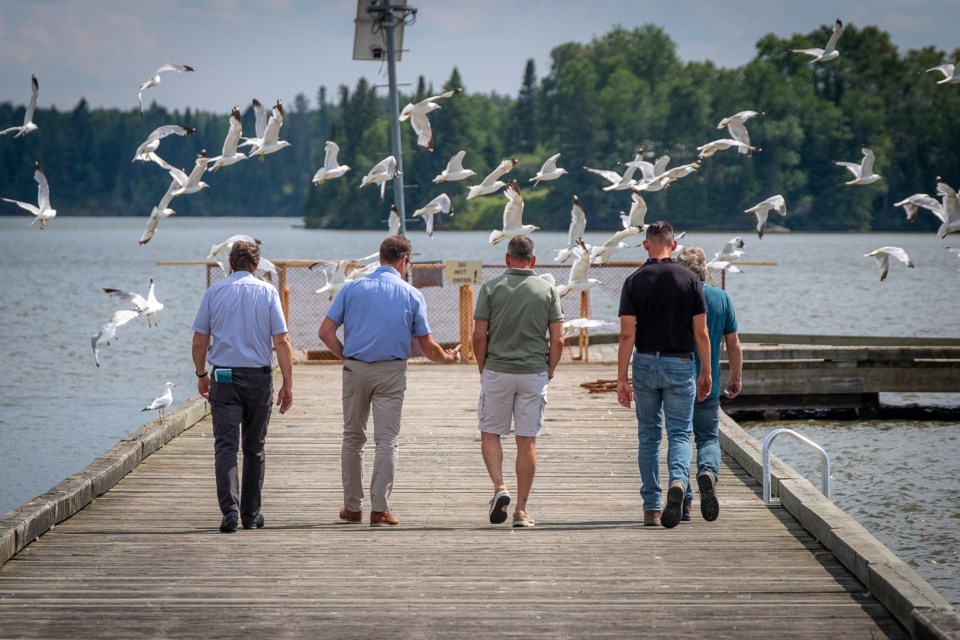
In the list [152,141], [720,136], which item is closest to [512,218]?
[152,141]

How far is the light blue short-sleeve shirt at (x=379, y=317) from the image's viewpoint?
8.46 metres

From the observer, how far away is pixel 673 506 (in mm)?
8367

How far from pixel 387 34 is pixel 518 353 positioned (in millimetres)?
10995

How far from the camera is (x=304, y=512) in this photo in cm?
920

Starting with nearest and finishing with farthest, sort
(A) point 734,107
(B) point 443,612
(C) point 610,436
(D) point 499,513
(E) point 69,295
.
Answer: (B) point 443,612
(D) point 499,513
(C) point 610,436
(E) point 69,295
(A) point 734,107

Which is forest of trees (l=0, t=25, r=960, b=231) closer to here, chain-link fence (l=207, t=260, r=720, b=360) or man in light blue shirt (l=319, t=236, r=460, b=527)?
chain-link fence (l=207, t=260, r=720, b=360)

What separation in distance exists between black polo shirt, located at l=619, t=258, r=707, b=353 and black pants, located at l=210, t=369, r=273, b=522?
2.27m

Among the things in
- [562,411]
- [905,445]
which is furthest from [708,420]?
[905,445]

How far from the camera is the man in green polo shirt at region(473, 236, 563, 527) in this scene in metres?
8.43

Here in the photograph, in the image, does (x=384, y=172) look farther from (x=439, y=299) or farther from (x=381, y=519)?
(x=439, y=299)

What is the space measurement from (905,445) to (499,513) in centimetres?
1239

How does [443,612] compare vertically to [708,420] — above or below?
below

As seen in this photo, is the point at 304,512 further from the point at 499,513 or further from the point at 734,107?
the point at 734,107

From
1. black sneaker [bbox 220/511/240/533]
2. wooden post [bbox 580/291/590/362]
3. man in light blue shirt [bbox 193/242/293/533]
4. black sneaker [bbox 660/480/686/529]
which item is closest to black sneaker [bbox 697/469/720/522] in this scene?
black sneaker [bbox 660/480/686/529]
